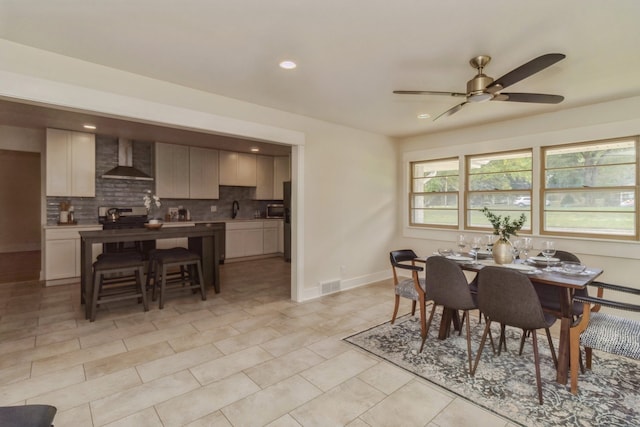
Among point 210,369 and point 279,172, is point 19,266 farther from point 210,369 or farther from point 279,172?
point 210,369

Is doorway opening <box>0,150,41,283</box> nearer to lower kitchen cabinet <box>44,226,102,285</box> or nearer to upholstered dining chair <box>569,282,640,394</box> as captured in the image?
lower kitchen cabinet <box>44,226,102,285</box>

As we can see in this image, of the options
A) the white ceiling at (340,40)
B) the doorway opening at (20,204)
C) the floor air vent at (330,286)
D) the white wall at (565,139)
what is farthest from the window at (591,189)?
the doorway opening at (20,204)

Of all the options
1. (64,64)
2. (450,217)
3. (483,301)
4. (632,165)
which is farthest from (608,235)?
(64,64)

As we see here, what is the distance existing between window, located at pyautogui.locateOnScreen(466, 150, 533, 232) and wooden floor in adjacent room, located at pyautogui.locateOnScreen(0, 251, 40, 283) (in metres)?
7.23

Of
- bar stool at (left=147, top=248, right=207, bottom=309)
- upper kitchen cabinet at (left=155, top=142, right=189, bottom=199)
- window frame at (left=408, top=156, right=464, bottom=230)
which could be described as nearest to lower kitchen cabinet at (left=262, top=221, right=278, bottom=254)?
upper kitchen cabinet at (left=155, top=142, right=189, bottom=199)

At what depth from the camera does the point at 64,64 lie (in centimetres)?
256

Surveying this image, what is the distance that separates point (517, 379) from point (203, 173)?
618cm

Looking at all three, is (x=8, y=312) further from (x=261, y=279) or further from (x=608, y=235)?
(x=608, y=235)

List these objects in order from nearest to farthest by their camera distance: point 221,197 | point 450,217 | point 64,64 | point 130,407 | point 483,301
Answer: point 130,407 → point 483,301 → point 64,64 → point 450,217 → point 221,197

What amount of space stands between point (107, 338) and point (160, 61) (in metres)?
2.60

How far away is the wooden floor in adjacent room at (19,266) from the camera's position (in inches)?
205

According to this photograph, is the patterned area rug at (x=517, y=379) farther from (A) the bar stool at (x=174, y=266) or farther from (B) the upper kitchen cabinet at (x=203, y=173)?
(B) the upper kitchen cabinet at (x=203, y=173)

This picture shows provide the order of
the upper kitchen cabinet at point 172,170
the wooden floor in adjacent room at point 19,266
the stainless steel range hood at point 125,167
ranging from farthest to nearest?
the upper kitchen cabinet at point 172,170, the stainless steel range hood at point 125,167, the wooden floor in adjacent room at point 19,266

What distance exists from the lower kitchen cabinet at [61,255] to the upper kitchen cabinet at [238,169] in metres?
2.79
